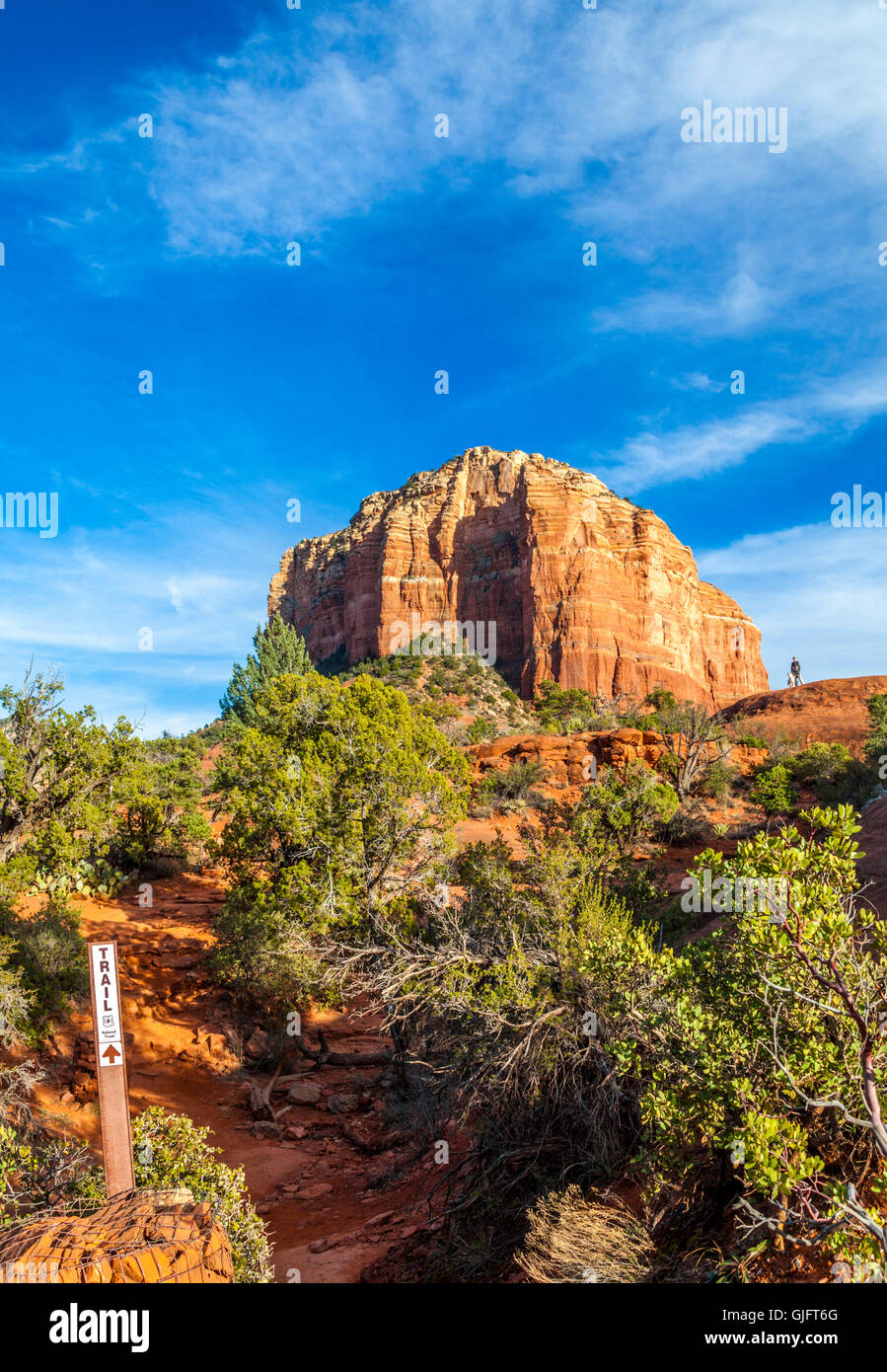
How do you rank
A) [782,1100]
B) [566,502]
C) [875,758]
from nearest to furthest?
1. [782,1100]
2. [875,758]
3. [566,502]

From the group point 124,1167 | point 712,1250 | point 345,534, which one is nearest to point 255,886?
point 124,1167

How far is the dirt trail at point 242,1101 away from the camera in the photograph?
362 inches

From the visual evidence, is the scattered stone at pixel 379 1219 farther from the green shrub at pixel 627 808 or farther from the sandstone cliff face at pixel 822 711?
the sandstone cliff face at pixel 822 711

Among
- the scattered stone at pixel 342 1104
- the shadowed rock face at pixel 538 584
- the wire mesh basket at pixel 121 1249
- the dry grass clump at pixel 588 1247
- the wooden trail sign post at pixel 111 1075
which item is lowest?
the scattered stone at pixel 342 1104

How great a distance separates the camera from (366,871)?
13273 mm

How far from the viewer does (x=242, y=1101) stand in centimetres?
1373

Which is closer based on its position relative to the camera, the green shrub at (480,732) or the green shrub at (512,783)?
the green shrub at (512,783)

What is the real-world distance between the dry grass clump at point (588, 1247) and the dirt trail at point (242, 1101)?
349 cm

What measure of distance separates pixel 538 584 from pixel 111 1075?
8228cm

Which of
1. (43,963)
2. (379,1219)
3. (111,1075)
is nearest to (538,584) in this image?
(43,963)

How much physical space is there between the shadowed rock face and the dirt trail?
6486 centimetres

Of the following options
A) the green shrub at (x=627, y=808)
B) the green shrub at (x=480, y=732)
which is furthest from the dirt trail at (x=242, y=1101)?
the green shrub at (x=480, y=732)
